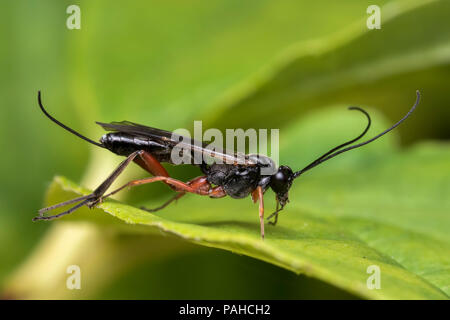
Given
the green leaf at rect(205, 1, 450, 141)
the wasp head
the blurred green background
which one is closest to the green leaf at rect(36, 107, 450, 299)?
the wasp head

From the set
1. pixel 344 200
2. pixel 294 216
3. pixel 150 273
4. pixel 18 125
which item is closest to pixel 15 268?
pixel 150 273

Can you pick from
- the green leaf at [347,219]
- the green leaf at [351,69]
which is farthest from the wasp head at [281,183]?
the green leaf at [351,69]

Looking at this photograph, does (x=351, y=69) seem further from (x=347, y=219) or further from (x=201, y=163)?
(x=201, y=163)

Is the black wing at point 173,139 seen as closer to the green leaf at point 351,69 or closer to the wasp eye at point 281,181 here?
the wasp eye at point 281,181

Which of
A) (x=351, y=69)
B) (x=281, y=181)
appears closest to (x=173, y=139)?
(x=281, y=181)

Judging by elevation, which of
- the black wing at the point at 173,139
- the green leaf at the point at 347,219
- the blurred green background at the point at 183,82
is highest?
the blurred green background at the point at 183,82

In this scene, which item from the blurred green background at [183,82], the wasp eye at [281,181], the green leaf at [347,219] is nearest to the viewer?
the green leaf at [347,219]
